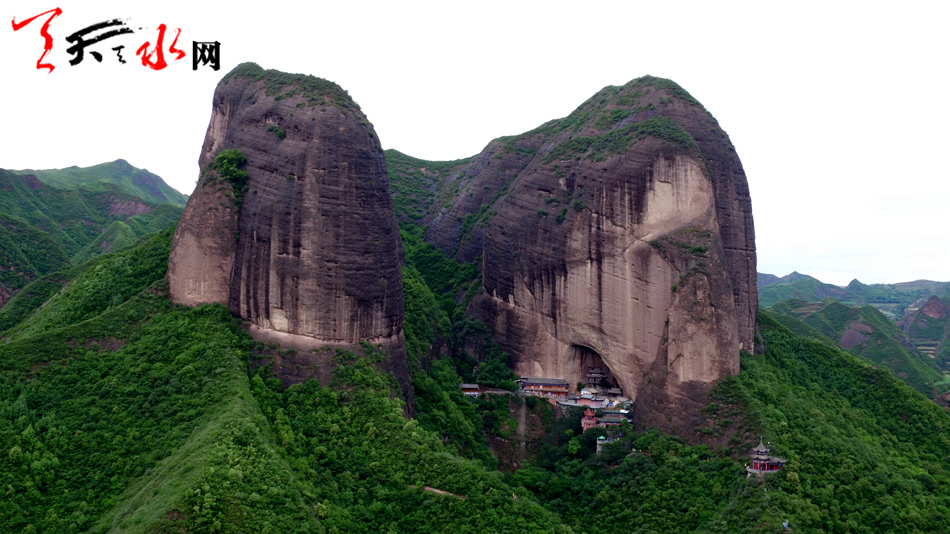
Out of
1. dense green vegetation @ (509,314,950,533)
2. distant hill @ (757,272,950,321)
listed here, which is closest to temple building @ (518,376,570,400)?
dense green vegetation @ (509,314,950,533)

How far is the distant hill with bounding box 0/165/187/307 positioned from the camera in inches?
2506

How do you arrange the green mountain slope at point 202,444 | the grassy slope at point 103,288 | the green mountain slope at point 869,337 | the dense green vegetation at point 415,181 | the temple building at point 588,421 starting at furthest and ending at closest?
the green mountain slope at point 869,337
the dense green vegetation at point 415,181
the temple building at point 588,421
the grassy slope at point 103,288
the green mountain slope at point 202,444

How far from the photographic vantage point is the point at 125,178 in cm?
12544

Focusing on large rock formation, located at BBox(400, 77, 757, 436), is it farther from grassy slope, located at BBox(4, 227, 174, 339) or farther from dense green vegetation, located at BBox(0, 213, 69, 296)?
dense green vegetation, located at BBox(0, 213, 69, 296)

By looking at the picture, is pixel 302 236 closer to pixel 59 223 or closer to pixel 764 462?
pixel 764 462

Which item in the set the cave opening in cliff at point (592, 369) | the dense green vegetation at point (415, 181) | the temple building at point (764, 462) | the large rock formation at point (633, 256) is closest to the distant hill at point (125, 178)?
the dense green vegetation at point (415, 181)

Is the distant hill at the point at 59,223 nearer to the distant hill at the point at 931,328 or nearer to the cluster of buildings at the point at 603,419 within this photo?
the cluster of buildings at the point at 603,419

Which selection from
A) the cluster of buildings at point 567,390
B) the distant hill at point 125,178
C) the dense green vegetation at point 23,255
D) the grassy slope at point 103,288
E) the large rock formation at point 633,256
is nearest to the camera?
the grassy slope at point 103,288

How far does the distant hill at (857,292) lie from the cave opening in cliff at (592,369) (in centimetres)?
8542

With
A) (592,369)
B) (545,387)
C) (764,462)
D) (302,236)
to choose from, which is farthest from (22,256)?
(764,462)

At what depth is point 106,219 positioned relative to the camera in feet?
297

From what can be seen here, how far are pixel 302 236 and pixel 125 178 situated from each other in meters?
101

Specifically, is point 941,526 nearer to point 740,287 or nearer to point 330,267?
point 740,287

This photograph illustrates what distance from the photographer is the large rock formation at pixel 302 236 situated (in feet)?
125
